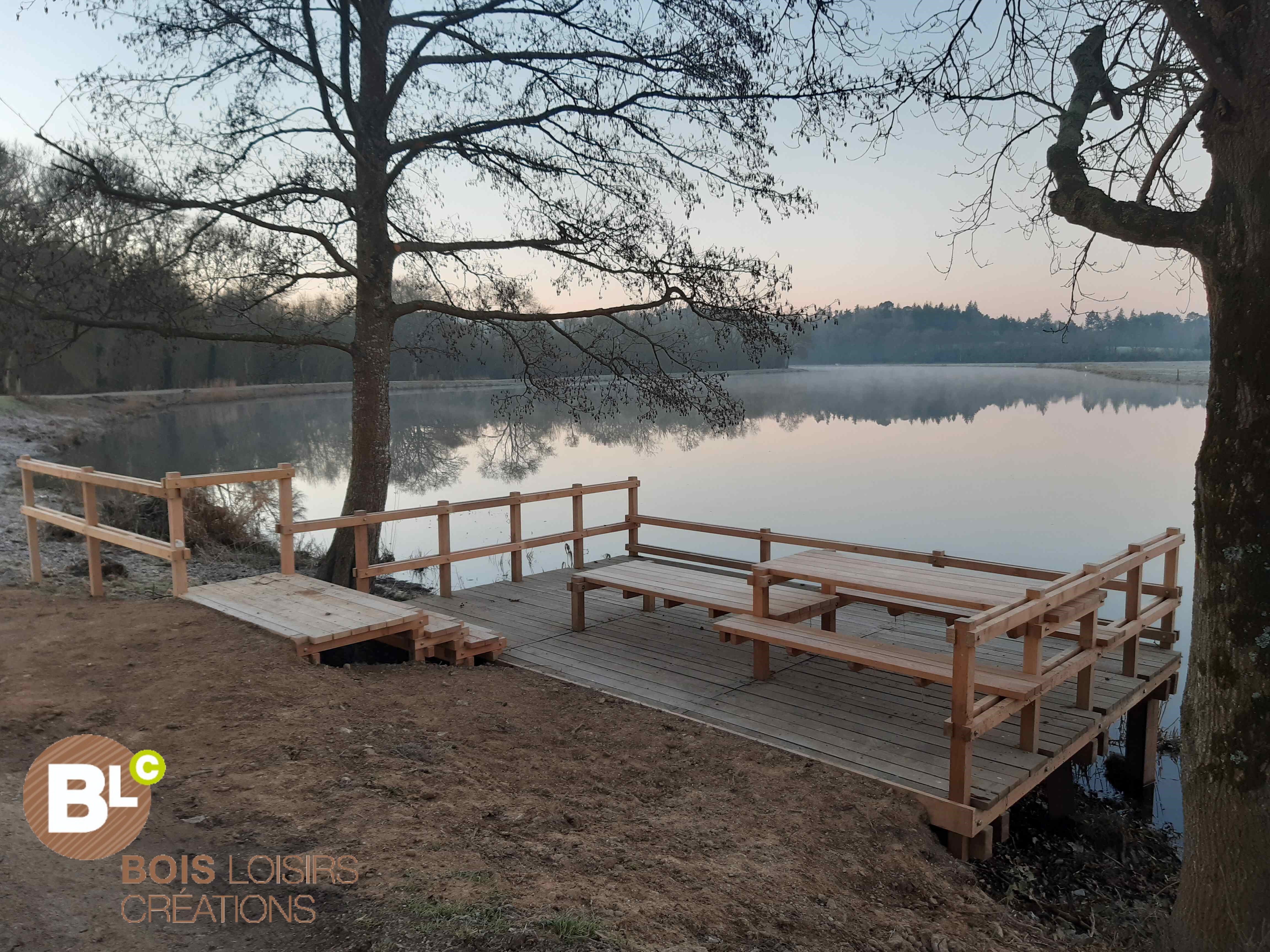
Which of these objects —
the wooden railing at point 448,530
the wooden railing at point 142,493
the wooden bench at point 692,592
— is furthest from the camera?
the wooden railing at point 448,530

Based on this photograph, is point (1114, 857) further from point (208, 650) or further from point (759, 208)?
point (759, 208)

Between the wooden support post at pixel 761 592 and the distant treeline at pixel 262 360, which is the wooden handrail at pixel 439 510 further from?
the wooden support post at pixel 761 592

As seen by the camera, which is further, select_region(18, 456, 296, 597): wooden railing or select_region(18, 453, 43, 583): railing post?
select_region(18, 453, 43, 583): railing post

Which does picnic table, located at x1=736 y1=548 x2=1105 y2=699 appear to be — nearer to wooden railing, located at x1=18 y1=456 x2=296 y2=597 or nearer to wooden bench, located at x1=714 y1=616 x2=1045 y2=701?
wooden bench, located at x1=714 y1=616 x2=1045 y2=701

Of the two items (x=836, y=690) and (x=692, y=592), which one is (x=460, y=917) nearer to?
(x=836, y=690)

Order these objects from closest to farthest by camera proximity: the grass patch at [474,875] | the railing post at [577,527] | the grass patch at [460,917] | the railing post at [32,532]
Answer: the grass patch at [460,917] < the grass patch at [474,875] < the railing post at [32,532] < the railing post at [577,527]

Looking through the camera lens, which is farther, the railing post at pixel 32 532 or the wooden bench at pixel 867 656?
the railing post at pixel 32 532

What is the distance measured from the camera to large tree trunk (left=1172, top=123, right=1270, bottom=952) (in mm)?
3264

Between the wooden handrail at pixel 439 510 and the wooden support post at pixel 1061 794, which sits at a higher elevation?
the wooden handrail at pixel 439 510

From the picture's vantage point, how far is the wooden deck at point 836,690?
5059mm

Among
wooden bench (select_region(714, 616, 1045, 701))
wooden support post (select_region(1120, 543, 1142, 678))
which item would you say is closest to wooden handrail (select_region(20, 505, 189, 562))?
wooden bench (select_region(714, 616, 1045, 701))

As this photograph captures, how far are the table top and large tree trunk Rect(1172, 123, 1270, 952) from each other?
5.62 ft

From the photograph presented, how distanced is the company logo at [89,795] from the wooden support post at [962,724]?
4043mm

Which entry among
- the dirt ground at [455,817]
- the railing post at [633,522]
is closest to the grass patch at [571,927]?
the dirt ground at [455,817]
